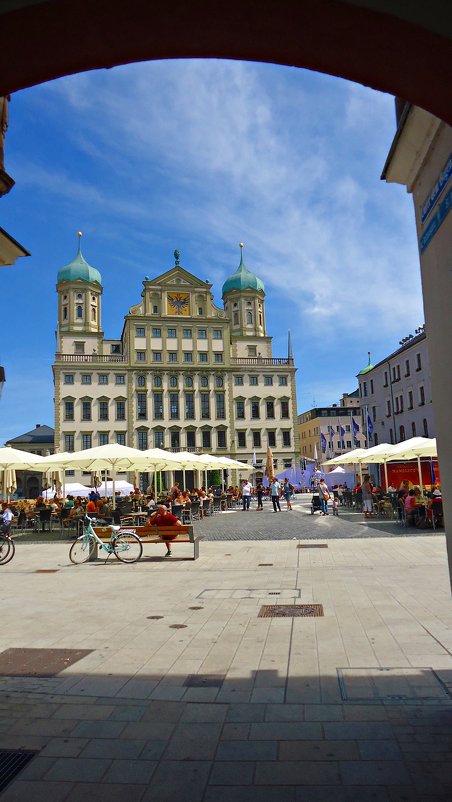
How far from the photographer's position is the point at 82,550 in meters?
14.8

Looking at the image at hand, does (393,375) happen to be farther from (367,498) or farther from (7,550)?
(7,550)

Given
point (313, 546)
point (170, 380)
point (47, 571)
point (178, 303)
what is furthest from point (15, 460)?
point (178, 303)

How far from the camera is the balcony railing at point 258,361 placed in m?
72.4

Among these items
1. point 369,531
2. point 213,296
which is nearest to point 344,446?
point 213,296

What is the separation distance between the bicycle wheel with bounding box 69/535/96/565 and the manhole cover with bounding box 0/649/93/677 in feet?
24.3

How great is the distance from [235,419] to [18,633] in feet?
207

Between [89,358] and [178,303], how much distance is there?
486 inches

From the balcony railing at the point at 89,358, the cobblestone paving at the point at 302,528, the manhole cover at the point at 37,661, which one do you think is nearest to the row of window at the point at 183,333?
the balcony railing at the point at 89,358

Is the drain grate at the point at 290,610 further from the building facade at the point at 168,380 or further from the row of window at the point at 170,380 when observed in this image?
the row of window at the point at 170,380

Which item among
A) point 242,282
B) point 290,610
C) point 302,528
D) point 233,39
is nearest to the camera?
point 233,39

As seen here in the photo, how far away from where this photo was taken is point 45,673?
18.5 feet

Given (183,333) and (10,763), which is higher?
(183,333)

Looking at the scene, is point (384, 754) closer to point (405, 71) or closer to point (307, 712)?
point (307, 712)

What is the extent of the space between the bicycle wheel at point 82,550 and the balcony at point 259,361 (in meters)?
57.7
